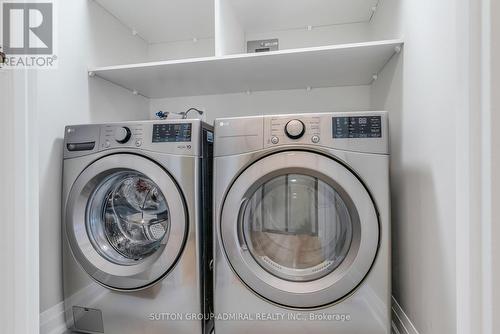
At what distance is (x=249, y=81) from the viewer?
58.9 inches

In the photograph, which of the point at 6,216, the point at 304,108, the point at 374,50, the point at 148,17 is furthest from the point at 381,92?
the point at 6,216

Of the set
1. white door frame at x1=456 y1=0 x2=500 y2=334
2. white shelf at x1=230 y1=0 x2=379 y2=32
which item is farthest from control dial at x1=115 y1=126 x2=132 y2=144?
white door frame at x1=456 y1=0 x2=500 y2=334

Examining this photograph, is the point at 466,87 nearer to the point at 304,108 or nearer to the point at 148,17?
the point at 304,108

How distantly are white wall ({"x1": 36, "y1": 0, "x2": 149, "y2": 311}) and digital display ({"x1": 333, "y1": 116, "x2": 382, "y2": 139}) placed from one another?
104 cm

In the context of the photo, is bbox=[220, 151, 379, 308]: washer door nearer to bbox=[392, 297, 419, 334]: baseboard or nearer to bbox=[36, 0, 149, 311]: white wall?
bbox=[392, 297, 419, 334]: baseboard

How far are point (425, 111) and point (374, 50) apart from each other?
1.39 ft

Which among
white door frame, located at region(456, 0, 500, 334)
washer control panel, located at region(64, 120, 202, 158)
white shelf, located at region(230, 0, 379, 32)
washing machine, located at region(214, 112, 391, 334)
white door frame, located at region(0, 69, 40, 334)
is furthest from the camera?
white shelf, located at region(230, 0, 379, 32)

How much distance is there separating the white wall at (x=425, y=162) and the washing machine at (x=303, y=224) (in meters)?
0.11

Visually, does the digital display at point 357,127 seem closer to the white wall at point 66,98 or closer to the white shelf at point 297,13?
the white shelf at point 297,13

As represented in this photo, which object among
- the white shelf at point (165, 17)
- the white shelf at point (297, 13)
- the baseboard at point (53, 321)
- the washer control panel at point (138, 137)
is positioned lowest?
the baseboard at point (53, 321)

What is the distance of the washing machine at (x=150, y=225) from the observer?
0.96 m

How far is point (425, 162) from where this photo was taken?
2.74 ft

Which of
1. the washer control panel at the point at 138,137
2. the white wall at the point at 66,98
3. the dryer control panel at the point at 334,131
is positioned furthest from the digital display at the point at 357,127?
the white wall at the point at 66,98

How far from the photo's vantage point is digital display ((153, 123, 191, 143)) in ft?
3.22
